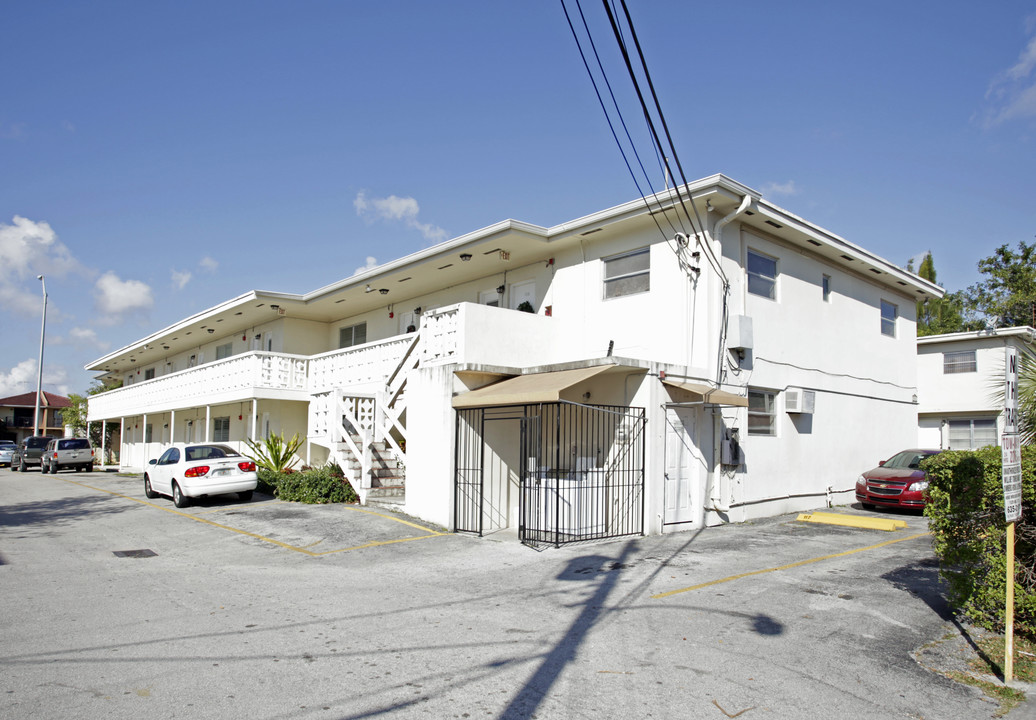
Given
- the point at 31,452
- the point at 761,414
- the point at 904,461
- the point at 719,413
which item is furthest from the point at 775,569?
the point at 31,452

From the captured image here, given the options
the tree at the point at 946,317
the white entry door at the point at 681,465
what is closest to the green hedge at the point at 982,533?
the white entry door at the point at 681,465

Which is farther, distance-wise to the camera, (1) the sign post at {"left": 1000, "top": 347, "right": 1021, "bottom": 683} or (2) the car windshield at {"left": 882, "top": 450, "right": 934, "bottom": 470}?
(2) the car windshield at {"left": 882, "top": 450, "right": 934, "bottom": 470}

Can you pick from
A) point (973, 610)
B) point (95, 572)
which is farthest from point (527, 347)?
point (973, 610)

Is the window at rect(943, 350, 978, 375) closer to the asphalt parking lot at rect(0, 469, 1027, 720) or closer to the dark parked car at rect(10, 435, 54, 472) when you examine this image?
the asphalt parking lot at rect(0, 469, 1027, 720)

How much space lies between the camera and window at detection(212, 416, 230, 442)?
28.0 meters

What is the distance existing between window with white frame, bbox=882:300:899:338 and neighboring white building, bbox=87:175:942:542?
106 millimetres

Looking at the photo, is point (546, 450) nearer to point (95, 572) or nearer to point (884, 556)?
point (884, 556)

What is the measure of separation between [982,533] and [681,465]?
20.6 feet

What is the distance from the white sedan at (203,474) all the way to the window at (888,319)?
1710 cm

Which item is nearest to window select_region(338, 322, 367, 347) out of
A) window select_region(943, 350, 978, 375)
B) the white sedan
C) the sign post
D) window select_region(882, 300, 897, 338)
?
the white sedan

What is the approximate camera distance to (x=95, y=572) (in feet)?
31.4

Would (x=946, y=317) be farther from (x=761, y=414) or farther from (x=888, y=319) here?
(x=761, y=414)

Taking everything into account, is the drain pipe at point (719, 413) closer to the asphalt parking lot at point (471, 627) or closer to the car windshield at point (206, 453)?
the asphalt parking lot at point (471, 627)

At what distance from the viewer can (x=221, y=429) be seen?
28656mm
